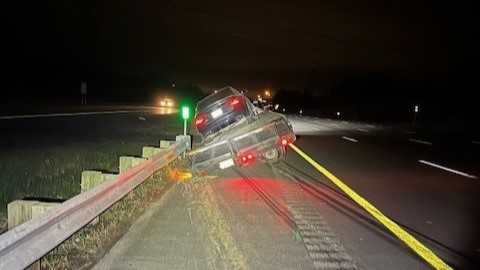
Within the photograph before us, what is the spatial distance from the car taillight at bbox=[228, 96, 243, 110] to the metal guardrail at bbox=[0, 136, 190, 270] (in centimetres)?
564

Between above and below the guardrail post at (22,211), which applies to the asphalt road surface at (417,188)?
below

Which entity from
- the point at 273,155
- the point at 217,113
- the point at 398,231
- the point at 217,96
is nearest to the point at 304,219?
the point at 398,231

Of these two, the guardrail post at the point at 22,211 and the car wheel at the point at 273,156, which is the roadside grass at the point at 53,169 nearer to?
the guardrail post at the point at 22,211

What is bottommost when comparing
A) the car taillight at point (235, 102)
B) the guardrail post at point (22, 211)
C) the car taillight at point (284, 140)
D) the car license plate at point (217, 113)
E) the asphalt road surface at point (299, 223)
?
the asphalt road surface at point (299, 223)

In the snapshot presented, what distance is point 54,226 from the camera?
18.0ft

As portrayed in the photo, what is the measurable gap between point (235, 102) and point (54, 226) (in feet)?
29.7

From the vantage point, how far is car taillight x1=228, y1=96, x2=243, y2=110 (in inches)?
559

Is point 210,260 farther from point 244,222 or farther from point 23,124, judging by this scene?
point 23,124

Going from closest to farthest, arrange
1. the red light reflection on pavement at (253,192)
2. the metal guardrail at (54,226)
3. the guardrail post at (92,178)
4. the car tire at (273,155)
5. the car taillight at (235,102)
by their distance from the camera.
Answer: the metal guardrail at (54,226) → the guardrail post at (92,178) → the red light reflection on pavement at (253,192) → the car taillight at (235,102) → the car tire at (273,155)

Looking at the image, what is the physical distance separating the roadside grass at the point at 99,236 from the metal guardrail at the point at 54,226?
1.40 ft

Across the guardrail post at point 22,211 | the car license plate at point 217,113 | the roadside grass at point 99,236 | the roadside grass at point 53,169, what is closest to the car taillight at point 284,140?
the car license plate at point 217,113

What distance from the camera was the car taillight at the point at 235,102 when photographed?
46.6 ft

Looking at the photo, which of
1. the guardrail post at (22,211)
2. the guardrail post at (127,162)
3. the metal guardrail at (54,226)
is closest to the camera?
the metal guardrail at (54,226)

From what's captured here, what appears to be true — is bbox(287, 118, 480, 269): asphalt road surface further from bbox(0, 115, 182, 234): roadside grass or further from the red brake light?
bbox(0, 115, 182, 234): roadside grass
